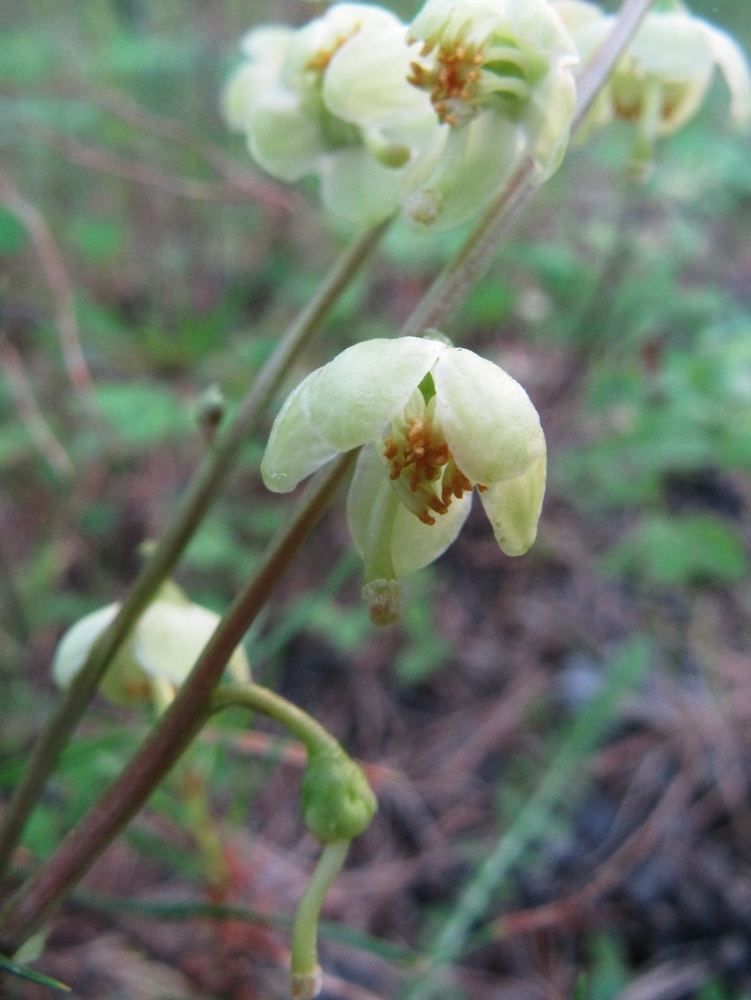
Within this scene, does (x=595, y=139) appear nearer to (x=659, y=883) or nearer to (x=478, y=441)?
(x=659, y=883)

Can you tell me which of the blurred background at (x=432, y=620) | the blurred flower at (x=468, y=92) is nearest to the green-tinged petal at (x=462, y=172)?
the blurred flower at (x=468, y=92)

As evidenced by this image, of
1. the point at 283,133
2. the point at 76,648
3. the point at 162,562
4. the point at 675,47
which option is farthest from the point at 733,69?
the point at 76,648

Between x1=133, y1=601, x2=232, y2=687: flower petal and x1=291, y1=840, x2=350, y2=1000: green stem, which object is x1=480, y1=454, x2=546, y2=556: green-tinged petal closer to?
x1=291, y1=840, x2=350, y2=1000: green stem

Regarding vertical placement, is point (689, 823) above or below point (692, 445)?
below

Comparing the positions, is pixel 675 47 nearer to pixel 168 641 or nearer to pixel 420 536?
pixel 420 536

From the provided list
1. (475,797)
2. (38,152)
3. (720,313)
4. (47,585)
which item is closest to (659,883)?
(475,797)

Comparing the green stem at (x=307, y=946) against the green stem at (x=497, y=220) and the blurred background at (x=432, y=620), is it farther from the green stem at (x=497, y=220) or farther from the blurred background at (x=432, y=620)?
the green stem at (x=497, y=220)
